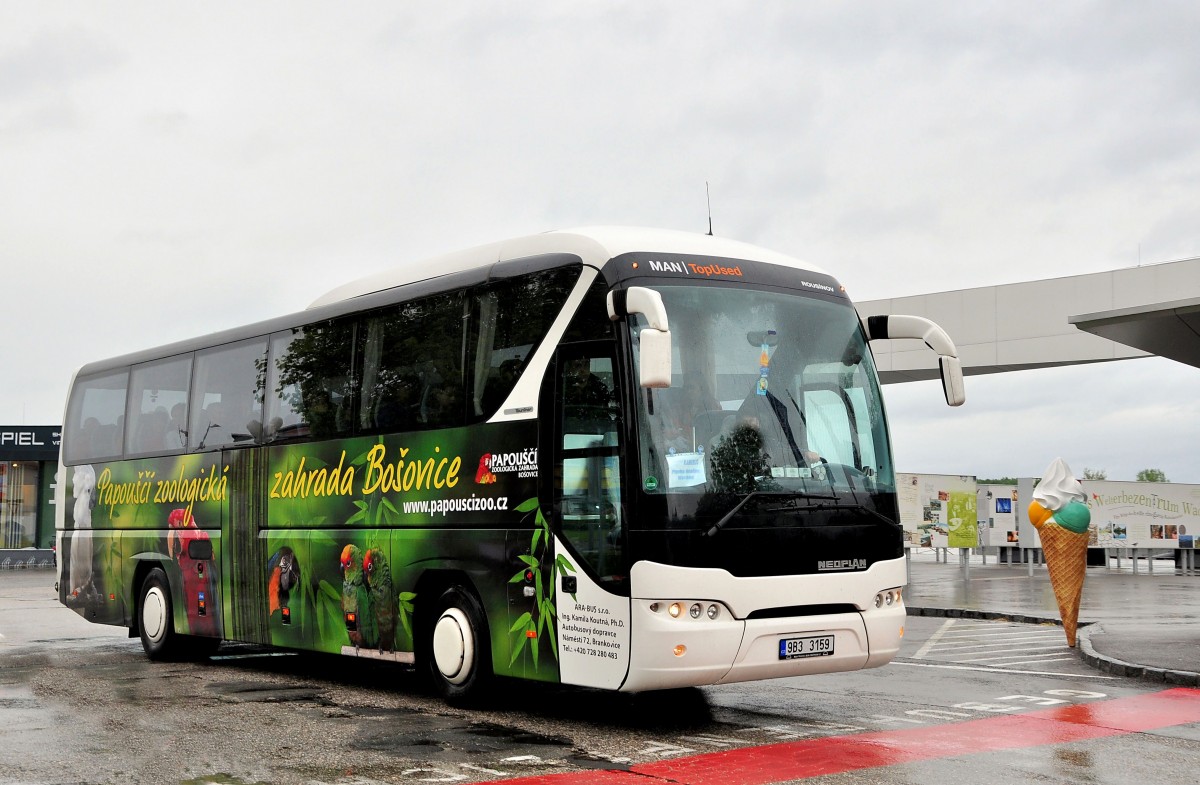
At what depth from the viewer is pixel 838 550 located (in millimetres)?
9188

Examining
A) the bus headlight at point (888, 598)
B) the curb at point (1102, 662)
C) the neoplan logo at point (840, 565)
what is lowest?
the curb at point (1102, 662)

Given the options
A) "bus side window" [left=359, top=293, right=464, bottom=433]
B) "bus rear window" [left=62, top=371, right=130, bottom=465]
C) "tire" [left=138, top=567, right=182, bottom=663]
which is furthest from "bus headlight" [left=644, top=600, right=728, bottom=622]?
"bus rear window" [left=62, top=371, right=130, bottom=465]

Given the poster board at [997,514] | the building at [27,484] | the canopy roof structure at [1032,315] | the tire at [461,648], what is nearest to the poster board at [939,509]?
the canopy roof structure at [1032,315]

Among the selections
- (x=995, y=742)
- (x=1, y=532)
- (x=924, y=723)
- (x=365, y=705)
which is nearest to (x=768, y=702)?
(x=924, y=723)

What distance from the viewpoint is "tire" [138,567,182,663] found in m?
14.3

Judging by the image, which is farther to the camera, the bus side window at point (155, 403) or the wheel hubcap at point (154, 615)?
the wheel hubcap at point (154, 615)

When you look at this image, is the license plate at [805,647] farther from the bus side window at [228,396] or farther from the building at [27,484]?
the building at [27,484]

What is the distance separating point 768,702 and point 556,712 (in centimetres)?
177

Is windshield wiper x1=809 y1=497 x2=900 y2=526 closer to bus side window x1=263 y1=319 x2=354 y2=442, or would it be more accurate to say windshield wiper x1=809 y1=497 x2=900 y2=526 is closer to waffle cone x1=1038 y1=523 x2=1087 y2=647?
bus side window x1=263 y1=319 x2=354 y2=442

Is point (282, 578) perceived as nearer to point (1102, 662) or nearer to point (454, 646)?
point (454, 646)

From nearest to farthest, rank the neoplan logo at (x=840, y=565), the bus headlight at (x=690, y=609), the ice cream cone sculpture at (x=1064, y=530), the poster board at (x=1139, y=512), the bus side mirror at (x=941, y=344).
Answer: the bus headlight at (x=690, y=609) → the neoplan logo at (x=840, y=565) → the bus side mirror at (x=941, y=344) → the ice cream cone sculpture at (x=1064, y=530) → the poster board at (x=1139, y=512)

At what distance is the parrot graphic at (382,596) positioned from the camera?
35.6ft

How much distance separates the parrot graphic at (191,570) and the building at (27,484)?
37.9 m

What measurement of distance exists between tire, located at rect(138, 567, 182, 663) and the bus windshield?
7.70 m
